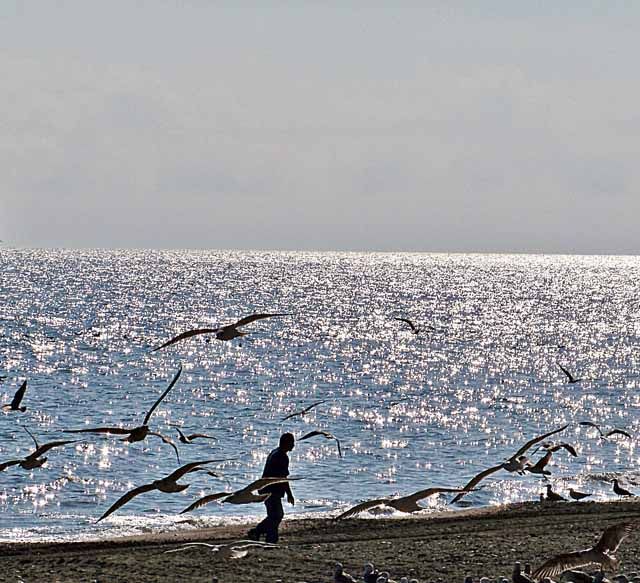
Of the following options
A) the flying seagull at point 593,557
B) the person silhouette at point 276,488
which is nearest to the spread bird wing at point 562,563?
the flying seagull at point 593,557

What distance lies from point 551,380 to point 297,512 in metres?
60.1

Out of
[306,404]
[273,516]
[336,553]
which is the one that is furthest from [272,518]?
[306,404]

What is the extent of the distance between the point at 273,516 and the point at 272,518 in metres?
0.05

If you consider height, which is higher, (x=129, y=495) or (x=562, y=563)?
(x=129, y=495)

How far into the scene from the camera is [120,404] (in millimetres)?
66625

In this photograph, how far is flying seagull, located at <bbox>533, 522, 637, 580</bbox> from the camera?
1320 centimetres

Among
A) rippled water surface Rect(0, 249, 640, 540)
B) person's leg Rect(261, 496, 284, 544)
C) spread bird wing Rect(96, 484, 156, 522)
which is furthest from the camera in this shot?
rippled water surface Rect(0, 249, 640, 540)

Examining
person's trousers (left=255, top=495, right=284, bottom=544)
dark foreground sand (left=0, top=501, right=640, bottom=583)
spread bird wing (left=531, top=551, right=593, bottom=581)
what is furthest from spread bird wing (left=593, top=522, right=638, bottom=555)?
person's trousers (left=255, top=495, right=284, bottom=544)

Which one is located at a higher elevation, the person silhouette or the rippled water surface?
the person silhouette

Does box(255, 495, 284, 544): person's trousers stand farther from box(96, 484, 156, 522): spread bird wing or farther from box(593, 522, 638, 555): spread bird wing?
box(96, 484, 156, 522): spread bird wing

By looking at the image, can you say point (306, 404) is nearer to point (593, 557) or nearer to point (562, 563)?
point (562, 563)

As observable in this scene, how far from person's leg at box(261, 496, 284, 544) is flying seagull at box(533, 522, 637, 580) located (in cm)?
728

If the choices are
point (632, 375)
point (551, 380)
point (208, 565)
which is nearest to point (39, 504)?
point (208, 565)

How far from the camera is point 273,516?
821 inches
